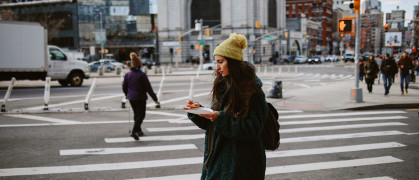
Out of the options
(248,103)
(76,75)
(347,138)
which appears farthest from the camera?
(76,75)

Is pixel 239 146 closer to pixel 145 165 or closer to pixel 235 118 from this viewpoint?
pixel 235 118

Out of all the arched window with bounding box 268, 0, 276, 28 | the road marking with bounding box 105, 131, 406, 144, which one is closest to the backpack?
the road marking with bounding box 105, 131, 406, 144

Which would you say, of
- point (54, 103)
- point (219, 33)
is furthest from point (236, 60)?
point (219, 33)

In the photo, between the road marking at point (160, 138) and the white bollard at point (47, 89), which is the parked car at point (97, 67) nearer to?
the white bollard at point (47, 89)

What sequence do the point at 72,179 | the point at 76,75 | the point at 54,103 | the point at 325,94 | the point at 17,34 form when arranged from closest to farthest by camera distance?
the point at 72,179
the point at 54,103
the point at 325,94
the point at 17,34
the point at 76,75

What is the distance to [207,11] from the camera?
75688 mm

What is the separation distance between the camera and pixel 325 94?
1642 cm

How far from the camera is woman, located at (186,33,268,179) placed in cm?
260

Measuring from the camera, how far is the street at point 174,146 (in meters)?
5.77

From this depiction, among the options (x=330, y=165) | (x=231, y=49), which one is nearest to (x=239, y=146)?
(x=231, y=49)

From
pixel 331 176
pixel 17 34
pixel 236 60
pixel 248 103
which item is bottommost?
pixel 331 176

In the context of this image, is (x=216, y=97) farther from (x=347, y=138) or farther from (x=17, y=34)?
(x=17, y=34)

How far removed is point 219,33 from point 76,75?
53917mm

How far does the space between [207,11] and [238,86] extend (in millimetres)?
74893
